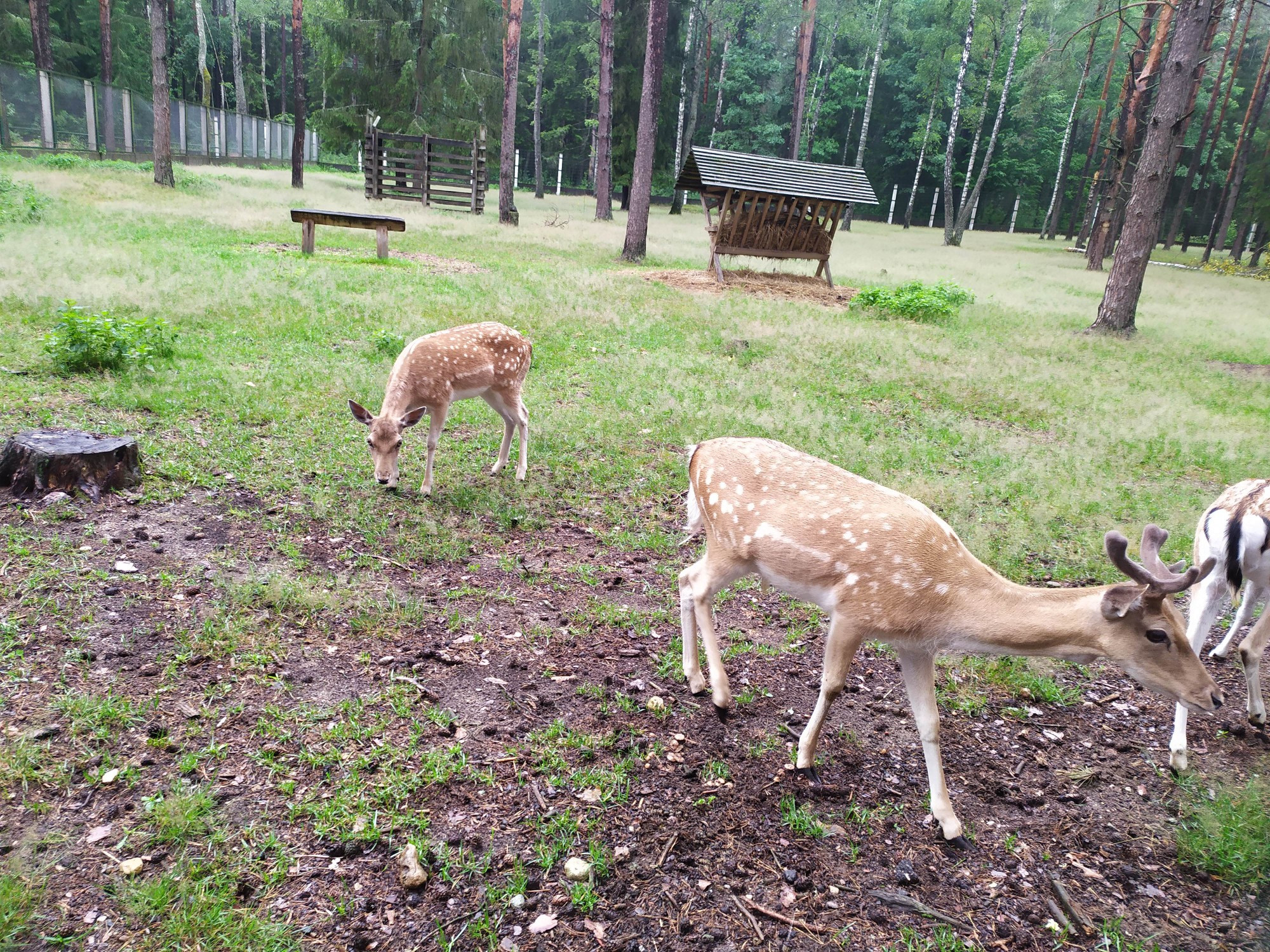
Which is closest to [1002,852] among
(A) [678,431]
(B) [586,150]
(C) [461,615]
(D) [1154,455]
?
(C) [461,615]

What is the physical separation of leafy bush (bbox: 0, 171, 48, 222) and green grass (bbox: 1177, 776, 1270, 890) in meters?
18.5

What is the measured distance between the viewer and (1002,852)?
3258 millimetres

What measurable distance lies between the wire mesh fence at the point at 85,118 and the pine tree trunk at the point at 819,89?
3175 centimetres

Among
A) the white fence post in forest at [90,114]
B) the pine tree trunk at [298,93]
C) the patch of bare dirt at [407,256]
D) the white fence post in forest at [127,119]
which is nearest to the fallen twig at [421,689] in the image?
the patch of bare dirt at [407,256]

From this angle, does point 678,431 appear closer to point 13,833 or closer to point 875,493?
point 875,493

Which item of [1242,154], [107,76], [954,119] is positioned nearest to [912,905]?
[954,119]

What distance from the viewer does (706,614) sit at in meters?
4.06

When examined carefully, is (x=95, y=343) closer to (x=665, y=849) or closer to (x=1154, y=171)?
(x=665, y=849)

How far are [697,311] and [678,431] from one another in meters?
6.62

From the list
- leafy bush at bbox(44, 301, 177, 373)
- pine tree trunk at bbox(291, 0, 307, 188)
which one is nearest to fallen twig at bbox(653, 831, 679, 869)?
leafy bush at bbox(44, 301, 177, 373)

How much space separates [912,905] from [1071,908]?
61 cm

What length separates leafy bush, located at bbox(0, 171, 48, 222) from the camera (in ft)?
48.1

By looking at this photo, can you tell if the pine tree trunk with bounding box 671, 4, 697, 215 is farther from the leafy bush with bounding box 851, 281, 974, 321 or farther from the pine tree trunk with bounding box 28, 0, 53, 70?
the pine tree trunk with bounding box 28, 0, 53, 70

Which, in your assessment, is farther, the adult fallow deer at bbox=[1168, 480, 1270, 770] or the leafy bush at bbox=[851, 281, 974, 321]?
the leafy bush at bbox=[851, 281, 974, 321]
